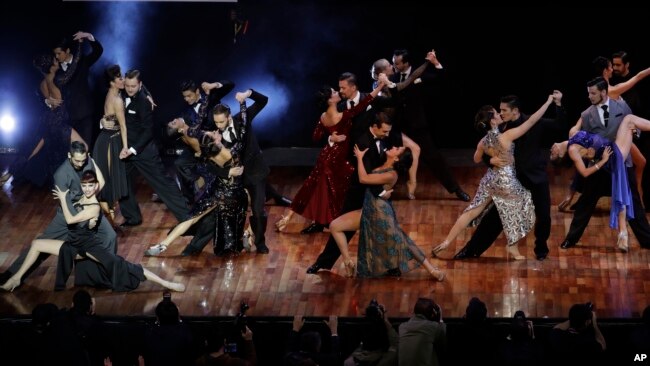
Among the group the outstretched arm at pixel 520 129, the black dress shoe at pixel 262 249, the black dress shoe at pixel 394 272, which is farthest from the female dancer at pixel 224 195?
the outstretched arm at pixel 520 129

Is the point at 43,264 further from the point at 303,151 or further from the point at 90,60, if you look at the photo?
the point at 303,151

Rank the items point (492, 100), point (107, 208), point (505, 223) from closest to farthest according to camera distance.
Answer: point (505, 223) < point (107, 208) < point (492, 100)

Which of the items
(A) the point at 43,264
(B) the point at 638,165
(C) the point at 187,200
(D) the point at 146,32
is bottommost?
(A) the point at 43,264

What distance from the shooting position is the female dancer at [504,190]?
33.5 feet

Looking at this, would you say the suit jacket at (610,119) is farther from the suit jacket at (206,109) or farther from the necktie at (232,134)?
the suit jacket at (206,109)

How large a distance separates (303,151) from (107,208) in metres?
2.44

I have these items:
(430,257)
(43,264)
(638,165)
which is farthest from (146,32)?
(638,165)

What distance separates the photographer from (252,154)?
35.3ft

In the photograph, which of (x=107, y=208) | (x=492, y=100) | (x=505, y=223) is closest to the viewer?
(x=505, y=223)

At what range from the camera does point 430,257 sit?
10.7 m

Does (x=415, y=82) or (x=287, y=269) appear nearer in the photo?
(x=287, y=269)

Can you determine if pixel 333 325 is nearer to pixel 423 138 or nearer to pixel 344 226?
pixel 344 226

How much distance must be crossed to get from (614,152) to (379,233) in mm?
1805

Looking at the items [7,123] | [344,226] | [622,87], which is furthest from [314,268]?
[7,123]
